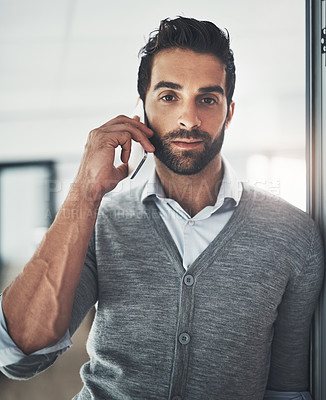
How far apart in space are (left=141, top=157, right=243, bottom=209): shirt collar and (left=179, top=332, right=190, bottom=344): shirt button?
1.05ft

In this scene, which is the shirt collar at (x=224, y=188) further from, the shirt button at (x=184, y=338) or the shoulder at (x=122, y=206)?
the shirt button at (x=184, y=338)

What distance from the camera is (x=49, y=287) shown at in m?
0.82

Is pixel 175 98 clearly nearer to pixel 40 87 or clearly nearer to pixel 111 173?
pixel 111 173

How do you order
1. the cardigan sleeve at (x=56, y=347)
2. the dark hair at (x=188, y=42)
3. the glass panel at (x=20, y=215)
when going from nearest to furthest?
the cardigan sleeve at (x=56, y=347) < the dark hair at (x=188, y=42) < the glass panel at (x=20, y=215)

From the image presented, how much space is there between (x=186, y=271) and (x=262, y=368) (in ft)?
1.00

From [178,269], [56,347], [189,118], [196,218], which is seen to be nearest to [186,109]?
[189,118]

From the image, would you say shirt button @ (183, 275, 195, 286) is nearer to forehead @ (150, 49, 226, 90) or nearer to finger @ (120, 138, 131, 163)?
finger @ (120, 138, 131, 163)

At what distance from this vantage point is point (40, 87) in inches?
46.3

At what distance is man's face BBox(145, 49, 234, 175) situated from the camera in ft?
3.26

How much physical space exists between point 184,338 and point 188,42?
0.74 metres

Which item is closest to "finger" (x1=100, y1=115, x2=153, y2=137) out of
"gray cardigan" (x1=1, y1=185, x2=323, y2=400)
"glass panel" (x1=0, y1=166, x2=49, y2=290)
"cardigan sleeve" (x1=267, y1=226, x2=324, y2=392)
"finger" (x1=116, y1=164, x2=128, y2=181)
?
"finger" (x1=116, y1=164, x2=128, y2=181)

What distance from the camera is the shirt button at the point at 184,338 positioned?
888 mm

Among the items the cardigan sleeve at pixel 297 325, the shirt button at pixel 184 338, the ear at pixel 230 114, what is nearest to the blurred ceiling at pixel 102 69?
the ear at pixel 230 114

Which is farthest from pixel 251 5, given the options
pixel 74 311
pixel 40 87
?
pixel 74 311
